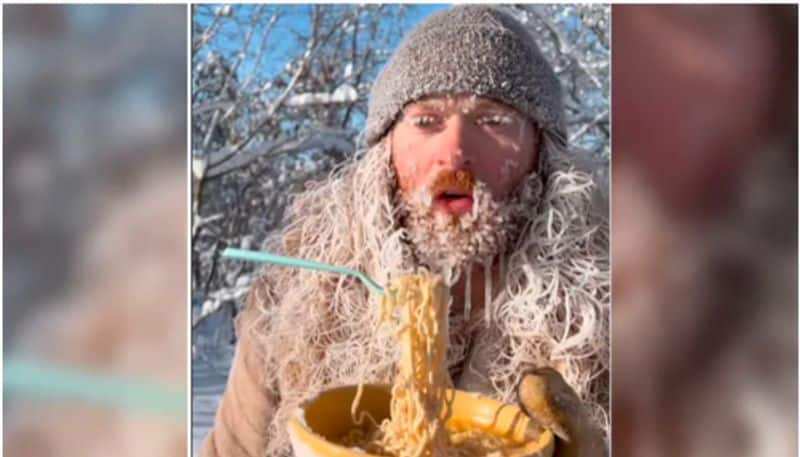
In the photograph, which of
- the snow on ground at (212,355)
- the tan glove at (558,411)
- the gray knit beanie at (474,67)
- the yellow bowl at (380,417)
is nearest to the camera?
the yellow bowl at (380,417)

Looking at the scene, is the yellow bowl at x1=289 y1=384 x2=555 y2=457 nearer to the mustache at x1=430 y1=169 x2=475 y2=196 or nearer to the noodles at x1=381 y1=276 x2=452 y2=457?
the noodles at x1=381 y1=276 x2=452 y2=457

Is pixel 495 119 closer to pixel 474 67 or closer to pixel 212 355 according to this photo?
pixel 474 67

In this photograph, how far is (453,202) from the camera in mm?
1904

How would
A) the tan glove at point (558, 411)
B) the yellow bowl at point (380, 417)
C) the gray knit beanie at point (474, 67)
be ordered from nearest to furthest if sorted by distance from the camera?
the yellow bowl at point (380, 417) → the tan glove at point (558, 411) → the gray knit beanie at point (474, 67)

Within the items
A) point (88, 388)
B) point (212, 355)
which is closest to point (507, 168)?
point (212, 355)

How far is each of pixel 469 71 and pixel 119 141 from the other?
35.5 inches

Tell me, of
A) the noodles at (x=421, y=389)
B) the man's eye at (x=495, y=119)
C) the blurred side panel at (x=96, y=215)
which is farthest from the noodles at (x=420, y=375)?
the blurred side panel at (x=96, y=215)

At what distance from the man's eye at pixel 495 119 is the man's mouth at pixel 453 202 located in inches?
7.0

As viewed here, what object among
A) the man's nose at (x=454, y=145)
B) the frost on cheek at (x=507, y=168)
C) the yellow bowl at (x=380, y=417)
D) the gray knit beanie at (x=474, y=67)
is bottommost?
the yellow bowl at (x=380, y=417)

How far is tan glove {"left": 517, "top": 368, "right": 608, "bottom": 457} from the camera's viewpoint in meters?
1.73

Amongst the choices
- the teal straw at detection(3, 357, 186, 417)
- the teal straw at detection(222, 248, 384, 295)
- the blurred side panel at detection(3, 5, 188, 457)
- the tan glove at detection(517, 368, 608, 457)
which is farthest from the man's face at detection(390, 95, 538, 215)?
the teal straw at detection(3, 357, 186, 417)

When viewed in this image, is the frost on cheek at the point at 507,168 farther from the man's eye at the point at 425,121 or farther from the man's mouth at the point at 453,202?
the man's eye at the point at 425,121

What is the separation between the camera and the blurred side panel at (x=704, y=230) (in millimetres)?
1928

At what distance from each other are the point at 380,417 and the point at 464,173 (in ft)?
2.02
